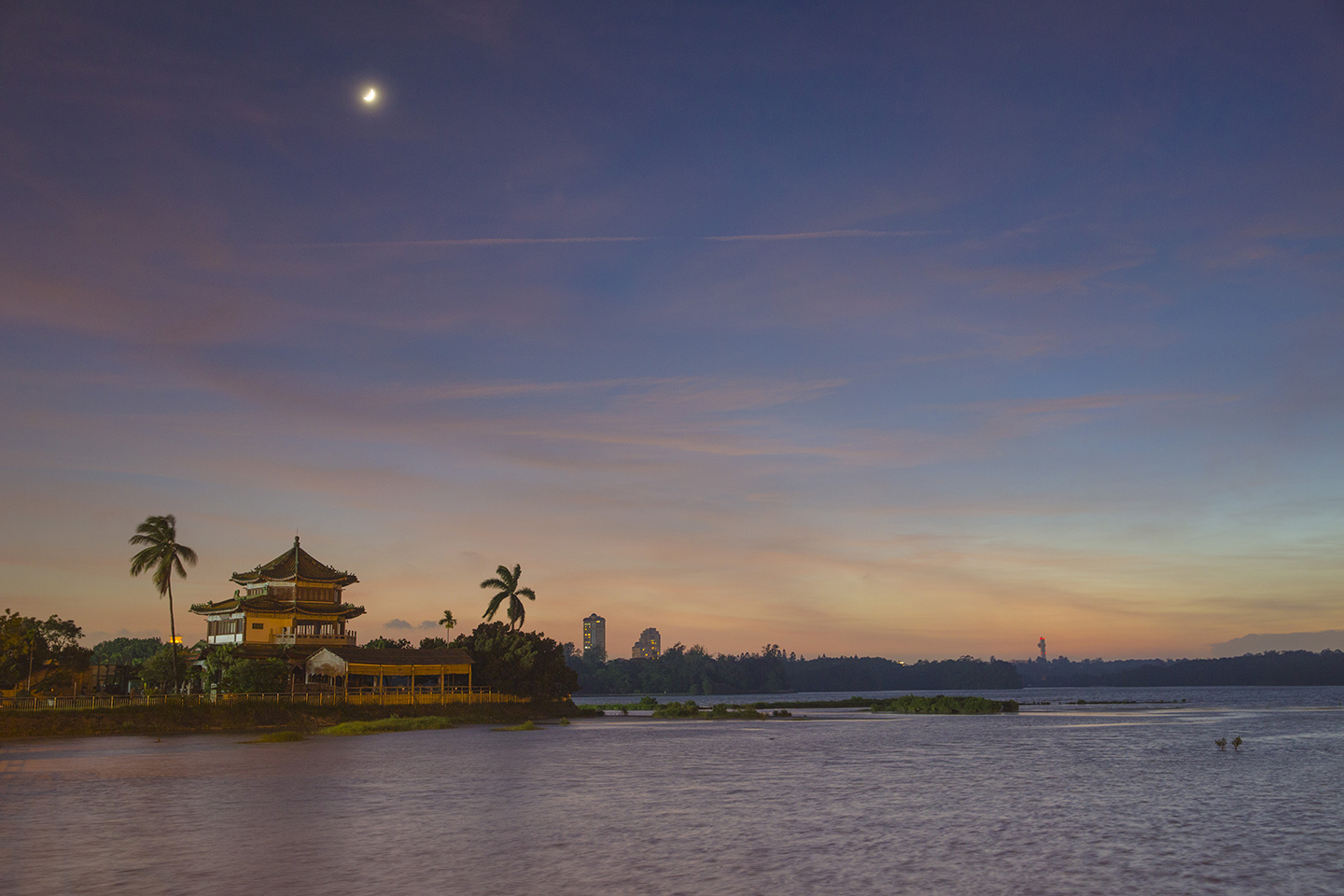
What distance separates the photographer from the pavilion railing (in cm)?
7375

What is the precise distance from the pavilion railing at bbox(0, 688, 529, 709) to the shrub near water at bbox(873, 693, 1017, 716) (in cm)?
5752

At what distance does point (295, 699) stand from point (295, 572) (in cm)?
2043

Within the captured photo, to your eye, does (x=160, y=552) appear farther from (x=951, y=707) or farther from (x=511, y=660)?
(x=951, y=707)

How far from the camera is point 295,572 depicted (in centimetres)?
10006

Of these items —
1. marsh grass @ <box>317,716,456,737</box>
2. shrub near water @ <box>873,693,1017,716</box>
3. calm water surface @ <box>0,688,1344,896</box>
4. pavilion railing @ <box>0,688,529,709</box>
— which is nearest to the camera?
calm water surface @ <box>0,688,1344,896</box>

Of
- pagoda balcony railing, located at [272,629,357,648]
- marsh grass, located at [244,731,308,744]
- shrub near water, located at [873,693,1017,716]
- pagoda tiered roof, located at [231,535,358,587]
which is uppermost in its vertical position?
pagoda tiered roof, located at [231,535,358,587]

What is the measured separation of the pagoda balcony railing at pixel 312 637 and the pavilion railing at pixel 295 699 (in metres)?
6.25

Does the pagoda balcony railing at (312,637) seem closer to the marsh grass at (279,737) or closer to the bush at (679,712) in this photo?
the marsh grass at (279,737)

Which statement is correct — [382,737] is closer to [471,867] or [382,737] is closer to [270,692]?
[270,692]

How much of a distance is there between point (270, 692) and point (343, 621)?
754 inches

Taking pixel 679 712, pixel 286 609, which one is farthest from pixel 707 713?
pixel 286 609

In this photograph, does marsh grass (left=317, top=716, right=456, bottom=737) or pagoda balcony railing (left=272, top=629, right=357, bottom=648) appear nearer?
marsh grass (left=317, top=716, right=456, bottom=737)

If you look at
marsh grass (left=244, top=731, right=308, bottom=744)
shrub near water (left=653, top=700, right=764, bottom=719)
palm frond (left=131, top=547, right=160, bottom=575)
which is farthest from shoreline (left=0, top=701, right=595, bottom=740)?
shrub near water (left=653, top=700, right=764, bottom=719)

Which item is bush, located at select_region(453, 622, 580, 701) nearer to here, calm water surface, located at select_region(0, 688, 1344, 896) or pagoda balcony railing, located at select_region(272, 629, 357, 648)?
pagoda balcony railing, located at select_region(272, 629, 357, 648)
